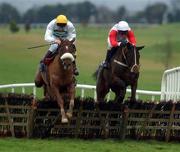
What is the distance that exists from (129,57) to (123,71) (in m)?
0.44

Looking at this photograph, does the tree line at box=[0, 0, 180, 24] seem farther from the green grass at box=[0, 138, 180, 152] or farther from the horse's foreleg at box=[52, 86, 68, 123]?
the green grass at box=[0, 138, 180, 152]

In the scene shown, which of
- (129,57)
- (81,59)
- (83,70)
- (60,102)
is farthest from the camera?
(81,59)

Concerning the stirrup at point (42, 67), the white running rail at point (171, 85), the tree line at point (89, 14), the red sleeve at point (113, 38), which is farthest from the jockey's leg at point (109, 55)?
the tree line at point (89, 14)

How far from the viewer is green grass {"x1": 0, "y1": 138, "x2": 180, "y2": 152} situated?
11.0m

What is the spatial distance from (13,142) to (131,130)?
2.25 meters

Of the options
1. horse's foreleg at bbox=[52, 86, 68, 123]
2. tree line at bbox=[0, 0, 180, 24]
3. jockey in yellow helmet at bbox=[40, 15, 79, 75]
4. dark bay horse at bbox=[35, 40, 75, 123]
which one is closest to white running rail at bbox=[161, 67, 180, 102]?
jockey in yellow helmet at bbox=[40, 15, 79, 75]

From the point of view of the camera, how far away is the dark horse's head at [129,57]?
45.5 feet

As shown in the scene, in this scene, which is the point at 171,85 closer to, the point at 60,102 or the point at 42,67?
the point at 42,67

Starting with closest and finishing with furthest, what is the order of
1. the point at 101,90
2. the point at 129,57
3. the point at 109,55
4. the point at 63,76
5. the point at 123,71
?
the point at 63,76, the point at 129,57, the point at 123,71, the point at 109,55, the point at 101,90

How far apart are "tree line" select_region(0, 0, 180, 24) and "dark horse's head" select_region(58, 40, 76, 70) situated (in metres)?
106

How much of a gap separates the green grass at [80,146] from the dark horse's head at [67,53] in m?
1.35

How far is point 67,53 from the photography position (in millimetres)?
12273

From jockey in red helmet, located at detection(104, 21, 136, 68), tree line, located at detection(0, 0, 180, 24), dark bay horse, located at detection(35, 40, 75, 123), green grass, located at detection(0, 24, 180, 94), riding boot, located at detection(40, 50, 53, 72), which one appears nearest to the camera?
dark bay horse, located at detection(35, 40, 75, 123)

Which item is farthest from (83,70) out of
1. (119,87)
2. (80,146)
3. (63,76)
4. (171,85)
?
(80,146)
